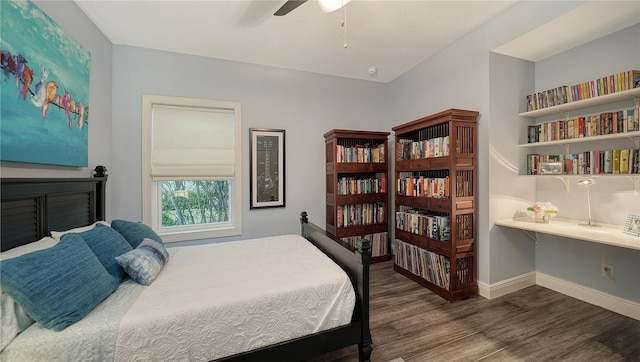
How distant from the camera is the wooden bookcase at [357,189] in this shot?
3.34 meters

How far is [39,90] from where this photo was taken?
5.34ft

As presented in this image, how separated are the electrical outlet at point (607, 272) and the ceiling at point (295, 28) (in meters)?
2.19

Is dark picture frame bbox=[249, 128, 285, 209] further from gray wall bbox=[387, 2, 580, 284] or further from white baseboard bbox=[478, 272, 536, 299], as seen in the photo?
white baseboard bbox=[478, 272, 536, 299]

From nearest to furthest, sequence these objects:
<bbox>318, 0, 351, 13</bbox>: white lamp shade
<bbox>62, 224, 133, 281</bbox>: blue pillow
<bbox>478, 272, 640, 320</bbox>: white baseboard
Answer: <bbox>62, 224, 133, 281</bbox>: blue pillow → <bbox>318, 0, 351, 13</bbox>: white lamp shade → <bbox>478, 272, 640, 320</bbox>: white baseboard

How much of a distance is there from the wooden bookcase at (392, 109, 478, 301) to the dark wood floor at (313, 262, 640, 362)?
0.23 m

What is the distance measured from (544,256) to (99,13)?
5137 mm

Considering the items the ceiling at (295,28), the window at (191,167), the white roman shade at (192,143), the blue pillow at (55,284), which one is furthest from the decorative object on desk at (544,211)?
the blue pillow at (55,284)

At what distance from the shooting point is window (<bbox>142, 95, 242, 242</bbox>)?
2.87m

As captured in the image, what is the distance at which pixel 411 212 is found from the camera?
3.07m

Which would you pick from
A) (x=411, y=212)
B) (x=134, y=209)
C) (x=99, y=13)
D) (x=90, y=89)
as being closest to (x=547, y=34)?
(x=411, y=212)

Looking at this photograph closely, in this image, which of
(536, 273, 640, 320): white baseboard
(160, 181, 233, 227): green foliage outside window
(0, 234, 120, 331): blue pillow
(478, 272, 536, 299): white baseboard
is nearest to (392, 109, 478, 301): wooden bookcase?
(478, 272, 536, 299): white baseboard

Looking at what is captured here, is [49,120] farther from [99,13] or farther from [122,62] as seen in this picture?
[122,62]

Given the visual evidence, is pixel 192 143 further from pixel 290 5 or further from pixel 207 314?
pixel 207 314

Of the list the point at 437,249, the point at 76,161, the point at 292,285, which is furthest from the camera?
the point at 437,249
